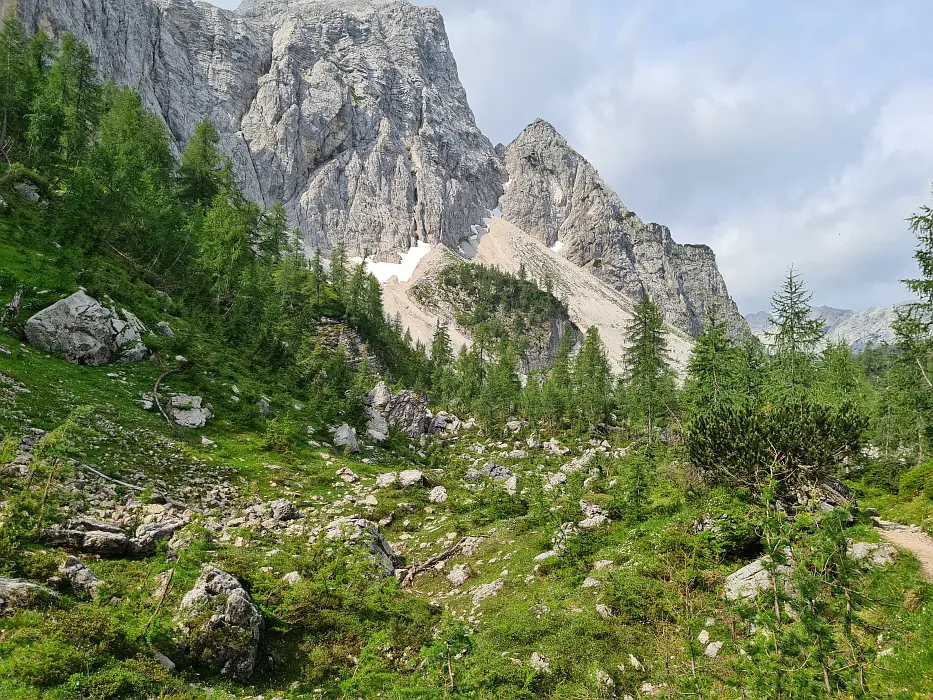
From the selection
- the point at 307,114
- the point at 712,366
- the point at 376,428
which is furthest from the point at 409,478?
the point at 307,114

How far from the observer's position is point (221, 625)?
910 cm

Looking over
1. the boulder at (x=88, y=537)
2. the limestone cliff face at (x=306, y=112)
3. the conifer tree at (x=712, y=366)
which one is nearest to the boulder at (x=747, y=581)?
the boulder at (x=88, y=537)

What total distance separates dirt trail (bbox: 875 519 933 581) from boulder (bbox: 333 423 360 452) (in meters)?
24.6

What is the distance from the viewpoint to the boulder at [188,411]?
66.7 feet

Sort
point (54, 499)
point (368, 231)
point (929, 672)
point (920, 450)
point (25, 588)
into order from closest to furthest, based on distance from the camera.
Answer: point (929, 672) → point (25, 588) → point (54, 499) → point (920, 450) → point (368, 231)

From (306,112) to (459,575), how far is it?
192 meters

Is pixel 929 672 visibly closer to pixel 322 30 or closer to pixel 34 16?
pixel 34 16

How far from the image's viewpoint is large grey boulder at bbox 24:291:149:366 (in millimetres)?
19703

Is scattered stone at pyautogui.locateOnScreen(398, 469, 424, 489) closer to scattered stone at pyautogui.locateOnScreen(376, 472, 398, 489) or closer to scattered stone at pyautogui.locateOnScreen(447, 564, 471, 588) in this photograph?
scattered stone at pyautogui.locateOnScreen(376, 472, 398, 489)

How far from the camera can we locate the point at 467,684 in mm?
7035

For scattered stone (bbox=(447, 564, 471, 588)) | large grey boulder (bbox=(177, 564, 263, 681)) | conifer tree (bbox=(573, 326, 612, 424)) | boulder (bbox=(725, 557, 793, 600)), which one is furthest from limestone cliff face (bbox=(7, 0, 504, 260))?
boulder (bbox=(725, 557, 793, 600))

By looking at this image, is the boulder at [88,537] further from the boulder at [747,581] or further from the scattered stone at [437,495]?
the scattered stone at [437,495]

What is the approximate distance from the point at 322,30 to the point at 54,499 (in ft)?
767

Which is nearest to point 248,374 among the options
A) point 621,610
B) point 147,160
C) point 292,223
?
point 621,610
